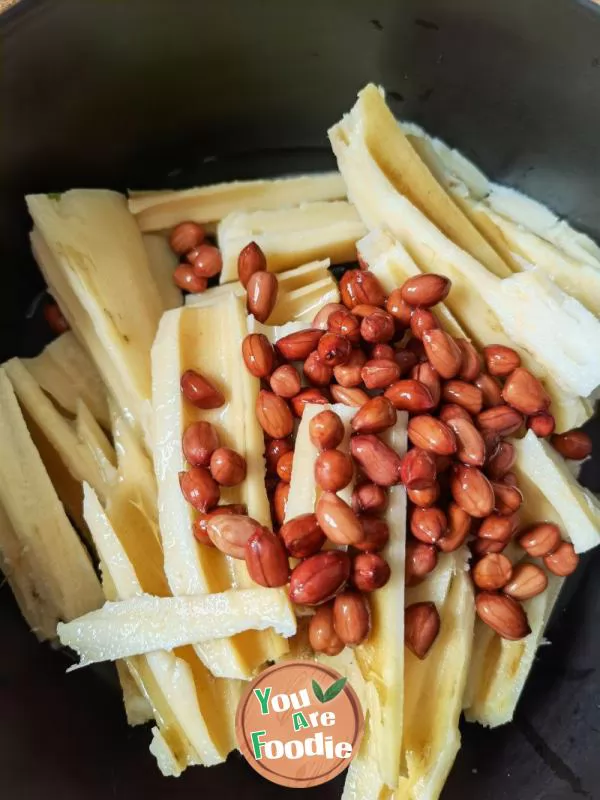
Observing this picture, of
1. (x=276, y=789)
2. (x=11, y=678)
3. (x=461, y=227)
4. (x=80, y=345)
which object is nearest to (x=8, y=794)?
(x=11, y=678)

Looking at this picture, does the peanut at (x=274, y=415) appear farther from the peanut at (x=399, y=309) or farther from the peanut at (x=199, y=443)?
the peanut at (x=399, y=309)

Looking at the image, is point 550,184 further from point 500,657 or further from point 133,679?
point 133,679

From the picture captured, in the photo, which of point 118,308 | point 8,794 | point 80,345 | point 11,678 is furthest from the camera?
point 80,345

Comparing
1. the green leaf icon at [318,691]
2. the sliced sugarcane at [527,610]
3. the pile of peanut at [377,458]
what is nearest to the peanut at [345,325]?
the pile of peanut at [377,458]

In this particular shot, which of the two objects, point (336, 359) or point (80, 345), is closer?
point (336, 359)

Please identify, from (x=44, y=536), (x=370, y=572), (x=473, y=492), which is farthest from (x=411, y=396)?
(x=44, y=536)

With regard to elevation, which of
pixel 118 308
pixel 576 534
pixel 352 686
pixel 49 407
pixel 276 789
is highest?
pixel 118 308

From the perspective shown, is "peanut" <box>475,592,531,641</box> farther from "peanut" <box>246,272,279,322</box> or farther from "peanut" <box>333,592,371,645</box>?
"peanut" <box>246,272,279,322</box>
